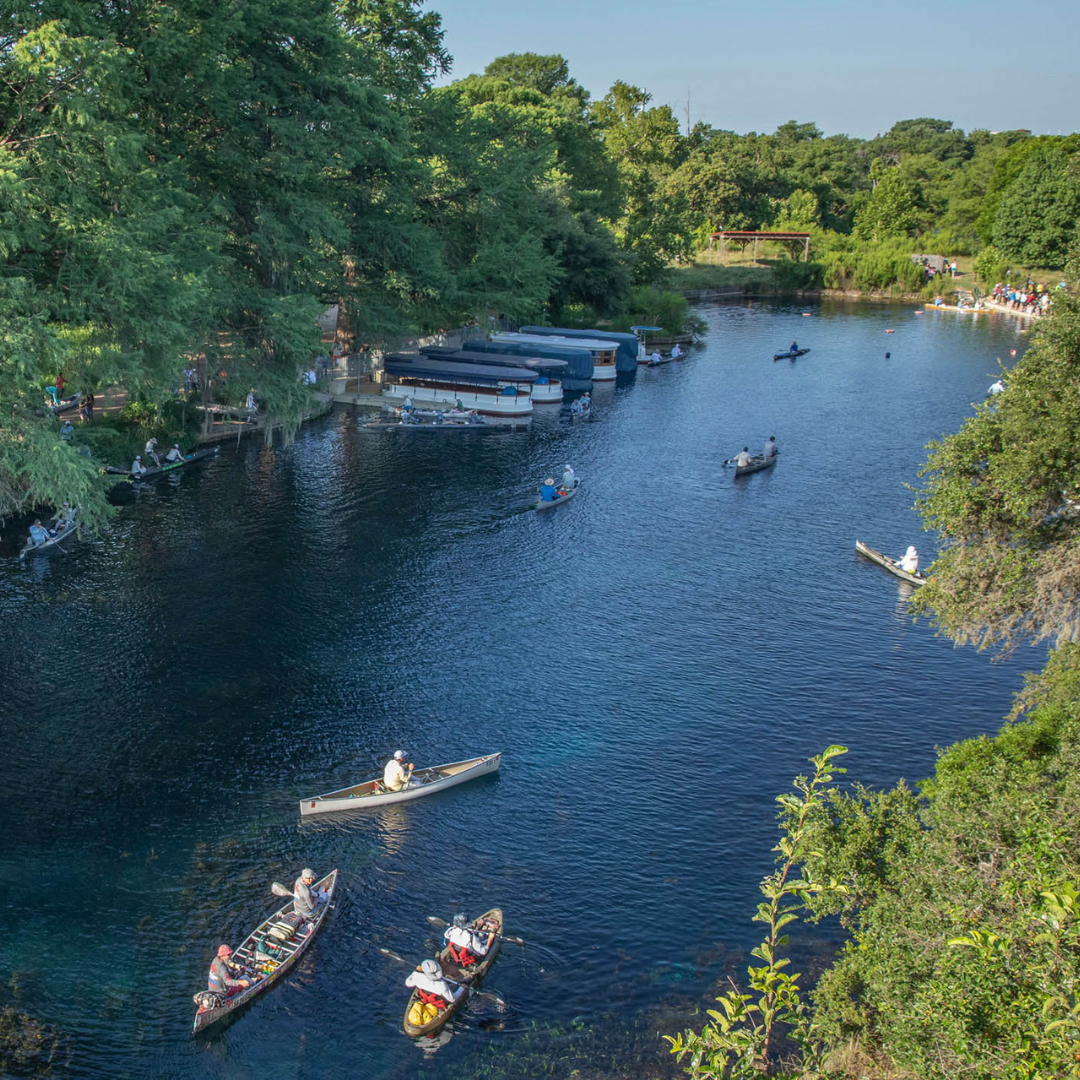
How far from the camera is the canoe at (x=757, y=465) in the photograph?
60.9 meters

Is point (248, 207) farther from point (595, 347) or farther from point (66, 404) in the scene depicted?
point (595, 347)

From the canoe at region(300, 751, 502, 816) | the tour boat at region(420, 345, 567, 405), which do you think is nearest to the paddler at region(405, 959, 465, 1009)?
the canoe at region(300, 751, 502, 816)

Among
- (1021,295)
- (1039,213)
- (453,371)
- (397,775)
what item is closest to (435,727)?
(397,775)

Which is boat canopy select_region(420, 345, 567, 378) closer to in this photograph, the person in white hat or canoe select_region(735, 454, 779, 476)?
canoe select_region(735, 454, 779, 476)

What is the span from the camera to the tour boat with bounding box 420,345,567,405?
77500mm

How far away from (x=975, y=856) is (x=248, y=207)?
1988 inches

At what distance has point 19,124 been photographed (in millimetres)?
37312

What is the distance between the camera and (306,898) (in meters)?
24.1

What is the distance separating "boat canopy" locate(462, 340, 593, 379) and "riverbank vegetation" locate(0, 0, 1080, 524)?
9.38 feet

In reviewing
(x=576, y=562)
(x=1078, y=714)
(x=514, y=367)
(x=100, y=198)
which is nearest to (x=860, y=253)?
(x=514, y=367)

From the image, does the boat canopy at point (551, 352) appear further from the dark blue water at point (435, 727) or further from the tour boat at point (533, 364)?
the dark blue water at point (435, 727)

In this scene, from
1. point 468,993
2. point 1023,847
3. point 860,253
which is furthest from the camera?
point 860,253

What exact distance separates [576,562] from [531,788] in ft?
60.6

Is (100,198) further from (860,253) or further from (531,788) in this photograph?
(860,253)
